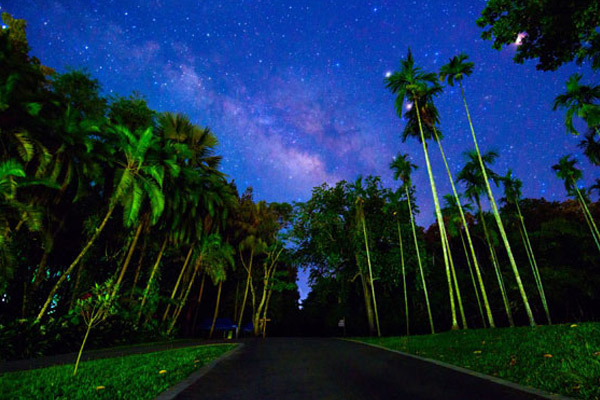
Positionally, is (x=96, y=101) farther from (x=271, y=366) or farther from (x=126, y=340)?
(x=271, y=366)

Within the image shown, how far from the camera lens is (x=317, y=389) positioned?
476cm

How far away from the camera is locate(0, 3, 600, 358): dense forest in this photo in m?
11.4

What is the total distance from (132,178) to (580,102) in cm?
2573

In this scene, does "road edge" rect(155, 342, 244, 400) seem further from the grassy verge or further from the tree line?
the grassy verge

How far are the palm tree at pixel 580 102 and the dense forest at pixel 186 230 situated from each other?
0.07 m

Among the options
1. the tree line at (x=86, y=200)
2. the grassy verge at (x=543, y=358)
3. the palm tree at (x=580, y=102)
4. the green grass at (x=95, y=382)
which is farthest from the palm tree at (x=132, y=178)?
the palm tree at (x=580, y=102)

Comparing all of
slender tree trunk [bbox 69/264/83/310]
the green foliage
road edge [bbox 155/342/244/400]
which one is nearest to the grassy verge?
road edge [bbox 155/342/244/400]

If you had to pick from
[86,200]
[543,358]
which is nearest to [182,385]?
[543,358]

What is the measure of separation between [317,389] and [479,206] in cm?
2354

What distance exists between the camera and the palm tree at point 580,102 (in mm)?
16322

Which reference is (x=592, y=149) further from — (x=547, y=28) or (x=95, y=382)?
(x=95, y=382)

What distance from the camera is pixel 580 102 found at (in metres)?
16.9

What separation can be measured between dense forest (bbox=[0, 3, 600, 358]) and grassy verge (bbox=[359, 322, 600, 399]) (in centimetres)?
651

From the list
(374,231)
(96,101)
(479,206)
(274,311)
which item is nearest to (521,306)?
(479,206)
